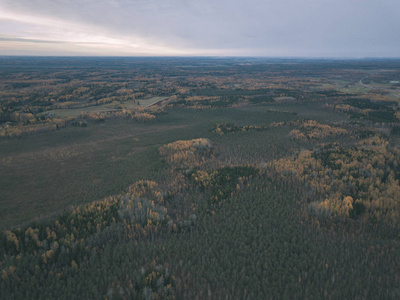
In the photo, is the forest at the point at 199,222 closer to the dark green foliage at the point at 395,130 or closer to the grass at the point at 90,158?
the grass at the point at 90,158

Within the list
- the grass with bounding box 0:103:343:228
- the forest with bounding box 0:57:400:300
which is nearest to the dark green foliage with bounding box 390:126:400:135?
the forest with bounding box 0:57:400:300

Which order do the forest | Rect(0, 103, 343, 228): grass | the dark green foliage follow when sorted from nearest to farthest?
the forest → Rect(0, 103, 343, 228): grass → the dark green foliage

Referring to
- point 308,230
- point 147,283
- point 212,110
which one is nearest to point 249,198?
point 308,230

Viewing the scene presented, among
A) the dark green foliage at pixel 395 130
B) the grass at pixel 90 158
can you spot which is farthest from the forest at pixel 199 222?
the dark green foliage at pixel 395 130

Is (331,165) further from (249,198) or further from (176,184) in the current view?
(176,184)

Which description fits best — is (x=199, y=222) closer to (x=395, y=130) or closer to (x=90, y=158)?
(x=90, y=158)

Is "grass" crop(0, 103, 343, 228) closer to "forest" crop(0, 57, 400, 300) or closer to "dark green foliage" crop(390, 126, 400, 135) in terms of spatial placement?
"forest" crop(0, 57, 400, 300)

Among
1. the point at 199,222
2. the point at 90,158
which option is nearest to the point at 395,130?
the point at 199,222

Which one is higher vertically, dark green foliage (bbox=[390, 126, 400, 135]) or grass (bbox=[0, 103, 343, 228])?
dark green foliage (bbox=[390, 126, 400, 135])
